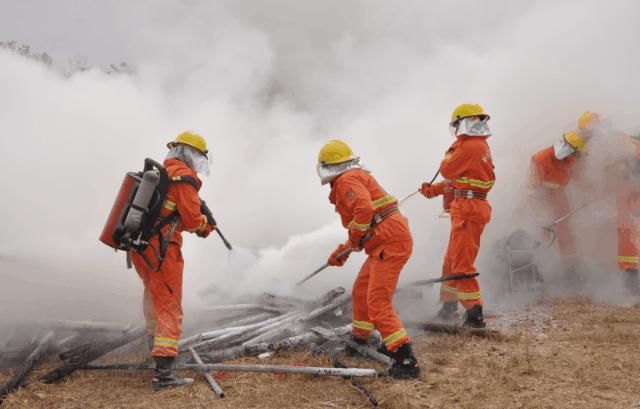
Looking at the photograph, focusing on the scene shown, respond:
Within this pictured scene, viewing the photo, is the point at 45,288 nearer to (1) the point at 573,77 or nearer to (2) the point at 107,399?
(2) the point at 107,399

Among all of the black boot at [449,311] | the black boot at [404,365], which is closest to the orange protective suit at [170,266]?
the black boot at [404,365]

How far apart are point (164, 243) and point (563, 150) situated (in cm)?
592

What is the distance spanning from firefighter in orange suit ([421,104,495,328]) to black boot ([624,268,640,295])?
2738 mm

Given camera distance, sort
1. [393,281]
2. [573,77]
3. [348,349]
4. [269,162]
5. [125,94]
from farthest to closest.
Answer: [269,162] < [125,94] < [573,77] < [348,349] < [393,281]

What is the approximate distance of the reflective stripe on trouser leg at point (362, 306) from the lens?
4.50m

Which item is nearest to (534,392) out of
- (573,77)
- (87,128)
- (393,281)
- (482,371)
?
(482,371)

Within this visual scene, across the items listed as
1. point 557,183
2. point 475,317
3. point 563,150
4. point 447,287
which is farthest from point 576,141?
point 475,317

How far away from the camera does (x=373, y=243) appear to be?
4270 mm

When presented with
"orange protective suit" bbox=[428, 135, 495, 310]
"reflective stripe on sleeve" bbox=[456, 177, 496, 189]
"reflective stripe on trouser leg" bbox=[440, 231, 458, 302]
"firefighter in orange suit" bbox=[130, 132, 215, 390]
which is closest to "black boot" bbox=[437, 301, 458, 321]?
"reflective stripe on trouser leg" bbox=[440, 231, 458, 302]

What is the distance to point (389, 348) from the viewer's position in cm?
382

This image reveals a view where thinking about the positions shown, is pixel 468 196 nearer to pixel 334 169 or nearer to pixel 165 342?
pixel 334 169

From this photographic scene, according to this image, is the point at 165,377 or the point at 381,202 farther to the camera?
the point at 381,202

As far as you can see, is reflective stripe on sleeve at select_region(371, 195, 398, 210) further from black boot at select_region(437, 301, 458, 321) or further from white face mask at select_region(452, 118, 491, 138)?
black boot at select_region(437, 301, 458, 321)

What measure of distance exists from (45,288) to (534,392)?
5.04m
